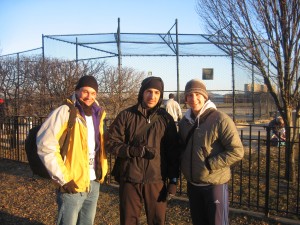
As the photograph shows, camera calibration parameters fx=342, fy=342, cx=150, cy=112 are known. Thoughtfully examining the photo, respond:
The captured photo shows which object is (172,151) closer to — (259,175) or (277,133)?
(259,175)

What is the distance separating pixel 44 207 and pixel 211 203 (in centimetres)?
299

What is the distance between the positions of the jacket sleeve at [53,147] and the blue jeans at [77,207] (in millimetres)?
218

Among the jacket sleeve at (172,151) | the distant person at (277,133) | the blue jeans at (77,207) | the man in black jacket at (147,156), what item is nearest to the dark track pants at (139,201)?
the man in black jacket at (147,156)

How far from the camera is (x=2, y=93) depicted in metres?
10.2

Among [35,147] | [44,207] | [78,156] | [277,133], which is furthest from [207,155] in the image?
[277,133]

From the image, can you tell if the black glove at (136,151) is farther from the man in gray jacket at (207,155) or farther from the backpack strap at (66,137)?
the backpack strap at (66,137)

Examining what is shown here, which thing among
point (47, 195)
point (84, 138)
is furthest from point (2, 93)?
point (84, 138)

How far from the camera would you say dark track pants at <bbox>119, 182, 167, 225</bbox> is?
3.16 meters

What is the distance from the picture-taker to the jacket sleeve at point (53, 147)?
2793 mm

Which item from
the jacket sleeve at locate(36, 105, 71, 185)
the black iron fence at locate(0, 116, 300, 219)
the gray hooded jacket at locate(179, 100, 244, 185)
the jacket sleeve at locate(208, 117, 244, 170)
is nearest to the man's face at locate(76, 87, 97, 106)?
the jacket sleeve at locate(36, 105, 71, 185)

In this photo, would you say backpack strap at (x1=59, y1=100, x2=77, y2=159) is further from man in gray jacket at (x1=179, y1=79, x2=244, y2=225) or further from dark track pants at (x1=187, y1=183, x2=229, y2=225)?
dark track pants at (x1=187, y1=183, x2=229, y2=225)

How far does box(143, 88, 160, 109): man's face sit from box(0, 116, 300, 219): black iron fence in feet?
3.22

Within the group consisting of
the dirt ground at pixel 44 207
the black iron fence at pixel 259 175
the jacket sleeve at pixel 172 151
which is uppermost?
the jacket sleeve at pixel 172 151

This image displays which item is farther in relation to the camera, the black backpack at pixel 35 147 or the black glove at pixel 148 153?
the black glove at pixel 148 153
